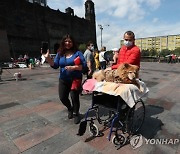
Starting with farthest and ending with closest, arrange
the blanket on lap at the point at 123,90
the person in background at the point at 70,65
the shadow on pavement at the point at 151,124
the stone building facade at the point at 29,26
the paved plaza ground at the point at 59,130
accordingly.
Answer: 1. the stone building facade at the point at 29,26
2. the person in background at the point at 70,65
3. the shadow on pavement at the point at 151,124
4. the paved plaza ground at the point at 59,130
5. the blanket on lap at the point at 123,90

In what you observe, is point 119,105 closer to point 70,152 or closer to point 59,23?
point 70,152

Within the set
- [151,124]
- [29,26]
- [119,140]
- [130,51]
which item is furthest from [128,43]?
[29,26]

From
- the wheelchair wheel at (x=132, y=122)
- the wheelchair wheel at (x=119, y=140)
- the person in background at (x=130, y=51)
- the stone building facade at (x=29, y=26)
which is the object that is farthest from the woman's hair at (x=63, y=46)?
the stone building facade at (x=29, y=26)

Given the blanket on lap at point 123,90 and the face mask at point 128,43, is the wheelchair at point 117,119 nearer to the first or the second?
the blanket on lap at point 123,90

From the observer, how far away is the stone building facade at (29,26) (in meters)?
30.6

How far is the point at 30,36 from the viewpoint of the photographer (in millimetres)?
34969

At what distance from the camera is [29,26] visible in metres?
35.0

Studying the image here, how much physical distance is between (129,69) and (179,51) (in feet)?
318

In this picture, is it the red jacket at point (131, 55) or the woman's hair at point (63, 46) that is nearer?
the red jacket at point (131, 55)

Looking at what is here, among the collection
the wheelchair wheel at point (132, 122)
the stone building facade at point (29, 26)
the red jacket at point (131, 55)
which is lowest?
the wheelchair wheel at point (132, 122)

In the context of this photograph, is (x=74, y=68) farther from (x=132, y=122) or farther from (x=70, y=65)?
(x=132, y=122)

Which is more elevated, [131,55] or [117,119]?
[131,55]

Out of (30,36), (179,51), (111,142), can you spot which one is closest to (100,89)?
(111,142)

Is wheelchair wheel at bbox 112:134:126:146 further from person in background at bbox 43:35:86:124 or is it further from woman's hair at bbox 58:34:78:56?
woman's hair at bbox 58:34:78:56
